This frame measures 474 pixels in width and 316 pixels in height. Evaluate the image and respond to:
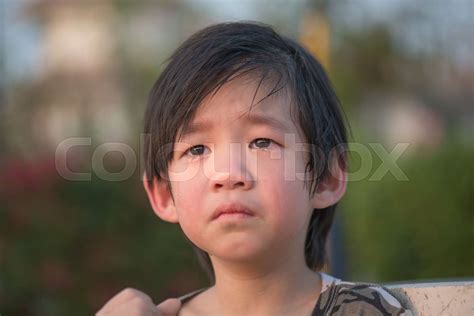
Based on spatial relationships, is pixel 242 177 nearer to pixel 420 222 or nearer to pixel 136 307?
pixel 136 307

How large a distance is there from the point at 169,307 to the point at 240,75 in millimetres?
774

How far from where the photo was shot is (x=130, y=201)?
6344mm

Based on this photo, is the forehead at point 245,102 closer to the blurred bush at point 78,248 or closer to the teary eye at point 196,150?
the teary eye at point 196,150

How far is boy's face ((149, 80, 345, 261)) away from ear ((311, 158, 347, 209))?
13 cm

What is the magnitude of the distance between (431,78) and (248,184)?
49.9ft

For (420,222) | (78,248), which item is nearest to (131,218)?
(78,248)

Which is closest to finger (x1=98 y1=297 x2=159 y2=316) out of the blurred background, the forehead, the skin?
the skin

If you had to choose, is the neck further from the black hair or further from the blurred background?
the blurred background

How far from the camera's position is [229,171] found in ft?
6.86

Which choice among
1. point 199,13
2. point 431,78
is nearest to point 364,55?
point 431,78

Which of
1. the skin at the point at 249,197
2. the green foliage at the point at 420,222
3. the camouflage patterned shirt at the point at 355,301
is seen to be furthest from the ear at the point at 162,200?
the green foliage at the point at 420,222

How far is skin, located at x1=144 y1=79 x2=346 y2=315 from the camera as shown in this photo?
2.10 m

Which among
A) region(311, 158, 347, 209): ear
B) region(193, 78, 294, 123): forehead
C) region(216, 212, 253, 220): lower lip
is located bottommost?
region(311, 158, 347, 209): ear

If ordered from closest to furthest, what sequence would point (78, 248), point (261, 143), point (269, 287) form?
point (261, 143), point (269, 287), point (78, 248)
